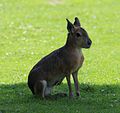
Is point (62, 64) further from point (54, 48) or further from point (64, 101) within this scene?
point (54, 48)

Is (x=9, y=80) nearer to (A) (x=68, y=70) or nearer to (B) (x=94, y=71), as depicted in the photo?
(B) (x=94, y=71)

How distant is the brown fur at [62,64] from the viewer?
35.7 ft

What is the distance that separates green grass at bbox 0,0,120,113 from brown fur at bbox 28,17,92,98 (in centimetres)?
34

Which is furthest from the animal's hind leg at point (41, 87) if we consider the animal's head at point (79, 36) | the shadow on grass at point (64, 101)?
the animal's head at point (79, 36)

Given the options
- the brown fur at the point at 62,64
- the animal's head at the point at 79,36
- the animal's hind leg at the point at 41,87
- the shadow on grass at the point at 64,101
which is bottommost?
the shadow on grass at the point at 64,101

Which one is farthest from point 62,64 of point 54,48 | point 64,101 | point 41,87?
point 54,48

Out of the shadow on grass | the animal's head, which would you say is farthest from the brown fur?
the shadow on grass

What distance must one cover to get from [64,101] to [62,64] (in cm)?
76

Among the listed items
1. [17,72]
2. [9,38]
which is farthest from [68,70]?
[9,38]

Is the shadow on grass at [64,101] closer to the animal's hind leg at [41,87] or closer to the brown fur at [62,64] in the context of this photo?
the animal's hind leg at [41,87]

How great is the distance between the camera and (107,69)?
1523 cm

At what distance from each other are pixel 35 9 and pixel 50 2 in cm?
190

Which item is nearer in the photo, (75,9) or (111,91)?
(111,91)

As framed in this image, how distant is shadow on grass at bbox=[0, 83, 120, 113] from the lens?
1008cm
